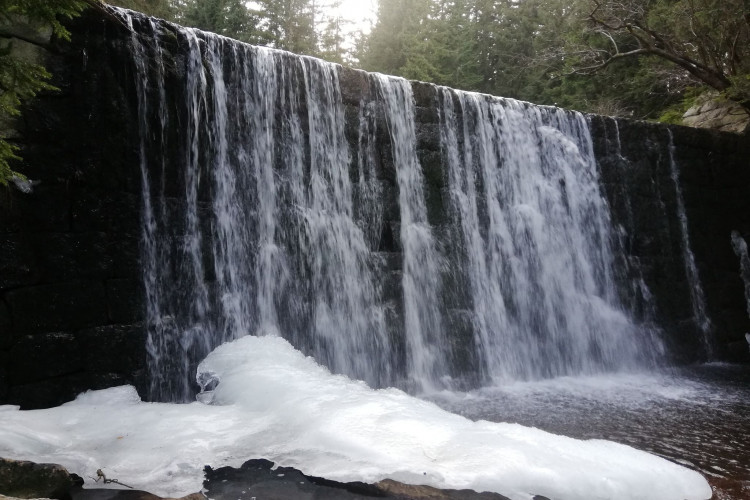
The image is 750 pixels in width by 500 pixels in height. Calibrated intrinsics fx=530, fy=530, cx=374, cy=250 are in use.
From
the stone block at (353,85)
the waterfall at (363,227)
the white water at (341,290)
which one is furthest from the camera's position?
the stone block at (353,85)

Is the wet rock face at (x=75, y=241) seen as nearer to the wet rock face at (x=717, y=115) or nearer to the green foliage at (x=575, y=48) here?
the green foliage at (x=575, y=48)

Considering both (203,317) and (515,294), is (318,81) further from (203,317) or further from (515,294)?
(515,294)

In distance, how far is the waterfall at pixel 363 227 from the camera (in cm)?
581

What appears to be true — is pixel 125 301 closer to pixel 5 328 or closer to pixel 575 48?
pixel 5 328

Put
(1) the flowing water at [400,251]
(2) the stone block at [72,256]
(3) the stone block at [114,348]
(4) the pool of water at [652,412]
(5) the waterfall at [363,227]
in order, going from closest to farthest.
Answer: (4) the pool of water at [652,412], (2) the stone block at [72,256], (3) the stone block at [114,348], (1) the flowing water at [400,251], (5) the waterfall at [363,227]

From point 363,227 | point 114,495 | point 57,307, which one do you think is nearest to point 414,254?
point 363,227

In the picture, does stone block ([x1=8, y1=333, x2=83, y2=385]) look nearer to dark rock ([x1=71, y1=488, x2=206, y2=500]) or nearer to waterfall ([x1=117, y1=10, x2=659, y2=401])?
waterfall ([x1=117, y1=10, x2=659, y2=401])

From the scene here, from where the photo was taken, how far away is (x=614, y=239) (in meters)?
9.59

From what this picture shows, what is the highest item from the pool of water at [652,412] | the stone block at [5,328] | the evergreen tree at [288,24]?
the evergreen tree at [288,24]

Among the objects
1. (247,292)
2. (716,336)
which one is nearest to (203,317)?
(247,292)

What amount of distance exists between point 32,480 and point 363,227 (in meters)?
5.09

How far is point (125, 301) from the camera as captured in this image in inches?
208

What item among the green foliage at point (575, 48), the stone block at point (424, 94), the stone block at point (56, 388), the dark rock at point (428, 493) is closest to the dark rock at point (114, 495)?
the dark rock at point (428, 493)

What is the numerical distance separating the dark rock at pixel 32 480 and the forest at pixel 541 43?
7.00 meters
